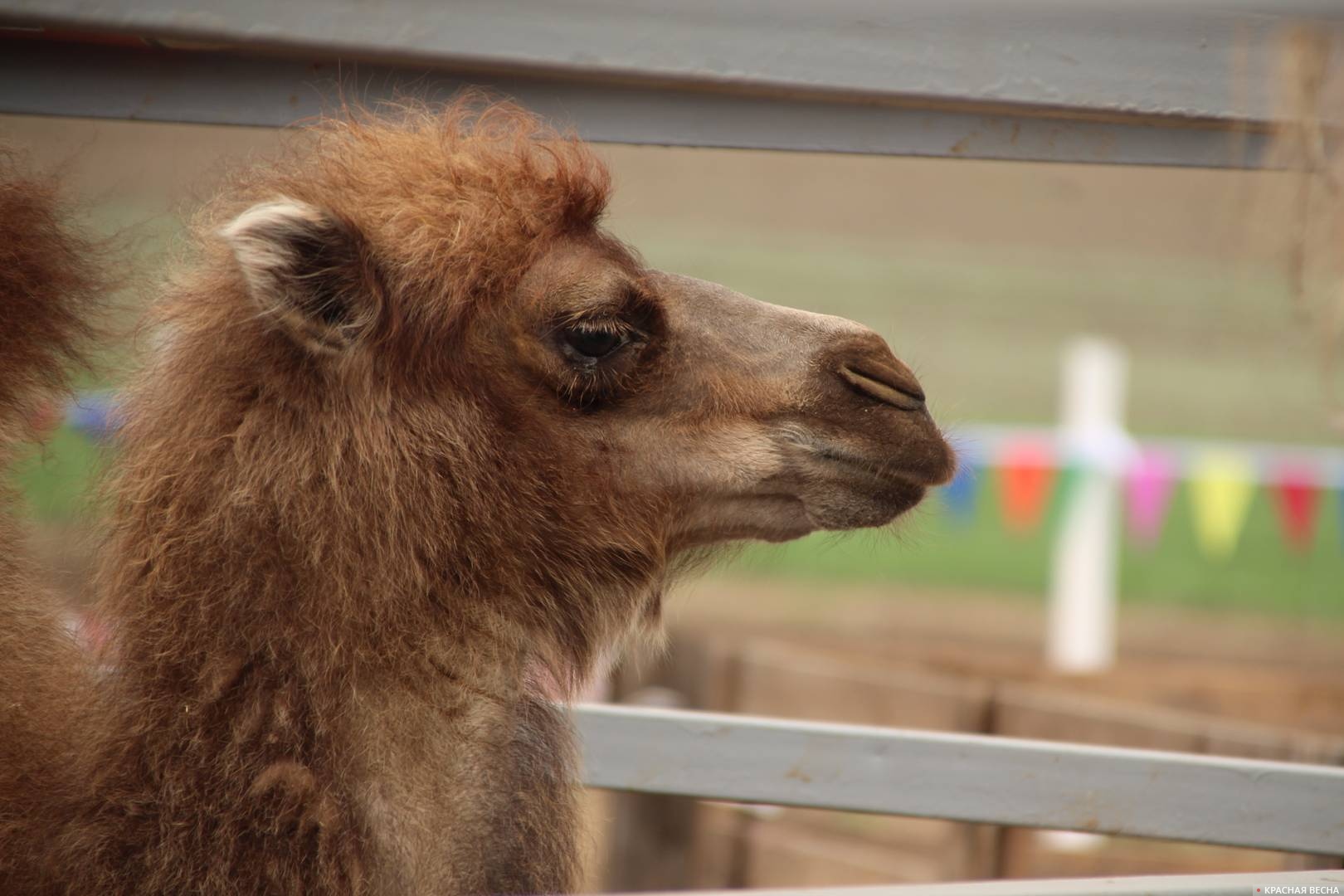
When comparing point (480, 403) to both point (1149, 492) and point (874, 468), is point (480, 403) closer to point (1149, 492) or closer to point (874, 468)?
point (874, 468)

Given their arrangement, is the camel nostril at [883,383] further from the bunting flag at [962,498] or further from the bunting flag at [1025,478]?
Result: the bunting flag at [1025,478]

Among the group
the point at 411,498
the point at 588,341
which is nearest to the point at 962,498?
the point at 588,341

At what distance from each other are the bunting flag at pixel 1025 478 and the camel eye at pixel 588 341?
824 cm

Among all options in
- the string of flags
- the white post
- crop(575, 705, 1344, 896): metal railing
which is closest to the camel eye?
crop(575, 705, 1344, 896): metal railing

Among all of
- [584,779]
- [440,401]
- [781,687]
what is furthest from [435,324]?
[781,687]

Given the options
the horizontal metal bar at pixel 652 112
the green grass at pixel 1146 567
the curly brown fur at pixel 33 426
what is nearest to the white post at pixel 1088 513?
the green grass at pixel 1146 567

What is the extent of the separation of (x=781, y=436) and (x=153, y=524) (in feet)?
4.08

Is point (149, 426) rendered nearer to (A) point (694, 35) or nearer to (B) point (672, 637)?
(A) point (694, 35)

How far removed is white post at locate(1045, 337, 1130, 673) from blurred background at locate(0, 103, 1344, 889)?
177mm

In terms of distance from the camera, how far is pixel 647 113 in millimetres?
2914

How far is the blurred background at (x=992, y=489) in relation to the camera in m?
5.13

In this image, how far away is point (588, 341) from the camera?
267 cm

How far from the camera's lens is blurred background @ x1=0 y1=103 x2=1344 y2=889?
5.13 m

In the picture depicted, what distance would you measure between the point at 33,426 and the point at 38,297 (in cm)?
27
